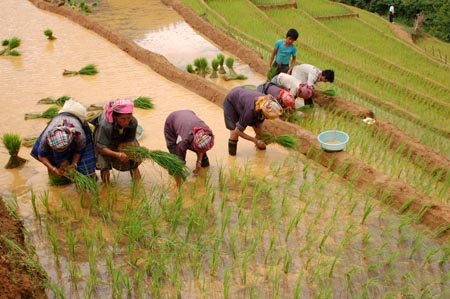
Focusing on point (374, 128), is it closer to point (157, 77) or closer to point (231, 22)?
point (157, 77)

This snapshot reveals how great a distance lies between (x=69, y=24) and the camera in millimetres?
11445

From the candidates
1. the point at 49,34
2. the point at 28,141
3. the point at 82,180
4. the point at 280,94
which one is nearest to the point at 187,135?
the point at 82,180

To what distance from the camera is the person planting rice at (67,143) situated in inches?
163

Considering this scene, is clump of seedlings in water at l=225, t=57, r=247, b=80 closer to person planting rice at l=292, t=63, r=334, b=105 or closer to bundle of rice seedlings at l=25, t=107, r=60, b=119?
person planting rice at l=292, t=63, r=334, b=105

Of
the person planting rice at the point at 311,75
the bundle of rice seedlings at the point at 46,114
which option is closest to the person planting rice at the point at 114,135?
the bundle of rice seedlings at the point at 46,114

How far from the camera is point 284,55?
24.5 ft

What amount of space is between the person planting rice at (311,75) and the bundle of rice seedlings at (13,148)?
12.0ft

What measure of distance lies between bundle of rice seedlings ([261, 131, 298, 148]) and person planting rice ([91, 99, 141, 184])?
155 centimetres

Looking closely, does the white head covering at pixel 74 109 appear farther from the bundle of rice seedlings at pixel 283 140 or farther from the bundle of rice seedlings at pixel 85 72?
the bundle of rice seedlings at pixel 85 72

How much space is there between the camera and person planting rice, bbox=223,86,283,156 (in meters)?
5.05

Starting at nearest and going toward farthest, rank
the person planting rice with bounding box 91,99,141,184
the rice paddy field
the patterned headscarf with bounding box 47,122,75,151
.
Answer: the rice paddy field → the patterned headscarf with bounding box 47,122,75,151 → the person planting rice with bounding box 91,99,141,184

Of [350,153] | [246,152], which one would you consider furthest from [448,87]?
[246,152]

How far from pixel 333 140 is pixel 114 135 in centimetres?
252

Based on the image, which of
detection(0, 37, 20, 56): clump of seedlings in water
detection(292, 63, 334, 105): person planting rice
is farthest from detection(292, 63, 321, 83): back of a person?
detection(0, 37, 20, 56): clump of seedlings in water
